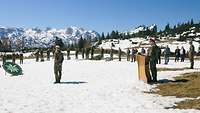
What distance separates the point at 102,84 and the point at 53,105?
7.87m

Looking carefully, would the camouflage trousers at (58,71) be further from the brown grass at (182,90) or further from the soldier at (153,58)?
the brown grass at (182,90)

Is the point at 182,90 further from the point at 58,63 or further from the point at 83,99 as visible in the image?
the point at 58,63

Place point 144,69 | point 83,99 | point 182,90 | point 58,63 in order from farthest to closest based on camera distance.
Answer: point 58,63 → point 144,69 → point 182,90 → point 83,99

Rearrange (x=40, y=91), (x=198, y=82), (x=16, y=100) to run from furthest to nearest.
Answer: (x=198, y=82)
(x=40, y=91)
(x=16, y=100)

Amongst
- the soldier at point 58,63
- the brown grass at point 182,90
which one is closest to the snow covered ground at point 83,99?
the brown grass at point 182,90

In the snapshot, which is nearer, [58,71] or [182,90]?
→ [182,90]

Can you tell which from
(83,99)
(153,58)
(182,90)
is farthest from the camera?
(153,58)

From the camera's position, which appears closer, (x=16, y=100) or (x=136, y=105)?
(x=136, y=105)

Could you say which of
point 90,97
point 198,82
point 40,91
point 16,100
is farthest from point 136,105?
point 198,82

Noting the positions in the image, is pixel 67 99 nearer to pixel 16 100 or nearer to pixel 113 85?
pixel 16 100

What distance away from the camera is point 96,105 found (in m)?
16.6

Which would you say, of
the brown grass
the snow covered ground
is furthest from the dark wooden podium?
the brown grass

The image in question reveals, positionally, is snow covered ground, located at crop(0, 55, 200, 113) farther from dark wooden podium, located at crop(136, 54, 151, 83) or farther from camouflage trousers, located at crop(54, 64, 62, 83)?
camouflage trousers, located at crop(54, 64, 62, 83)

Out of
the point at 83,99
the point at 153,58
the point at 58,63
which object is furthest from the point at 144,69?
the point at 83,99
